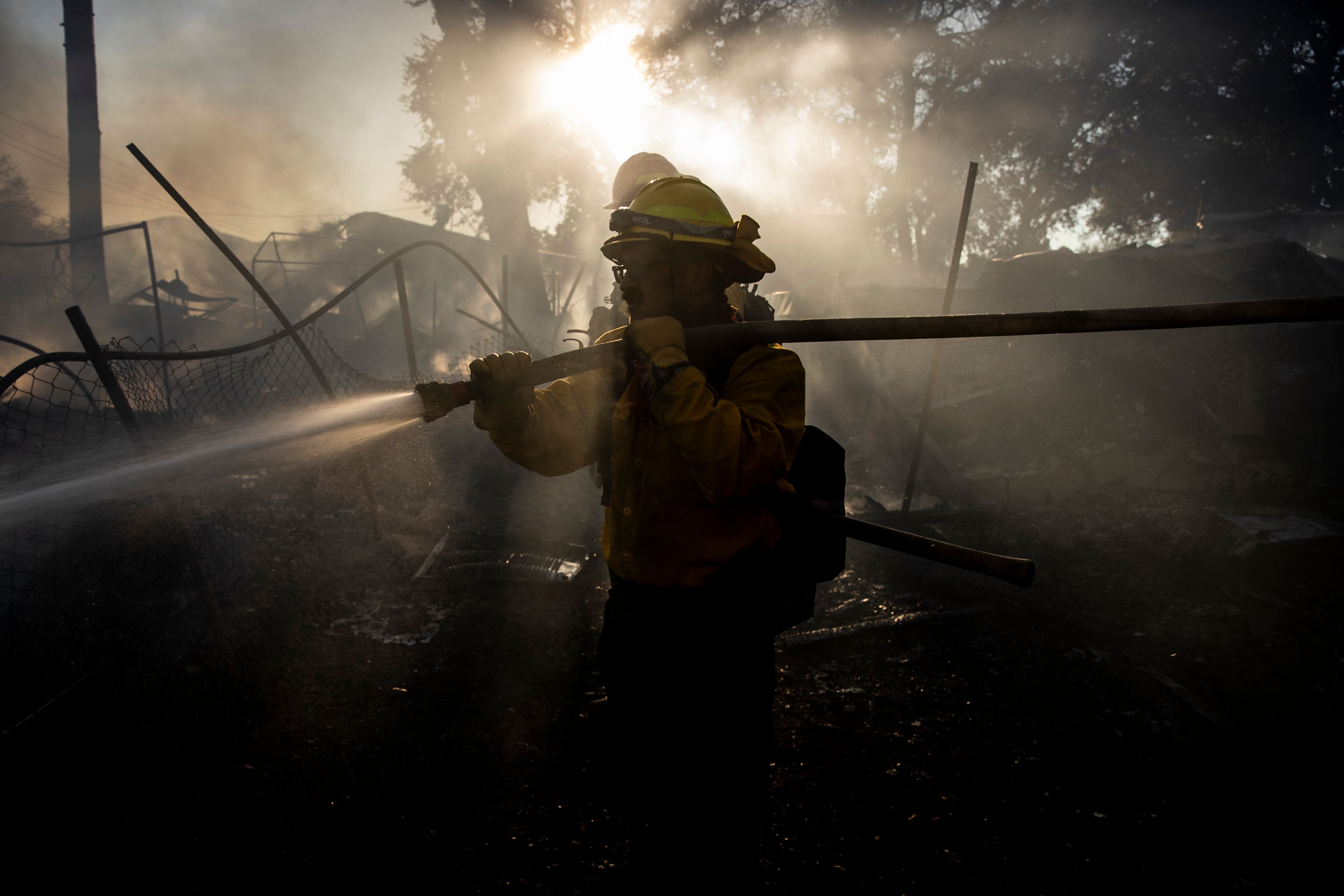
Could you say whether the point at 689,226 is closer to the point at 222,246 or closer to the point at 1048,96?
the point at 222,246

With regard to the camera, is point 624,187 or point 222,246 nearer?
point 222,246

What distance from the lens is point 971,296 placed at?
11.1m

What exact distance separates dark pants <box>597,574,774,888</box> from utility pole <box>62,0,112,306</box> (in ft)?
71.6

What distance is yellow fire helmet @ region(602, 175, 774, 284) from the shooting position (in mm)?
1827

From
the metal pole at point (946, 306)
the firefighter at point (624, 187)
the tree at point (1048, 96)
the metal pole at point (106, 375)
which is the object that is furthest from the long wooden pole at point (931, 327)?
the tree at point (1048, 96)

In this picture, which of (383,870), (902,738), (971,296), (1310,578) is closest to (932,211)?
(971,296)

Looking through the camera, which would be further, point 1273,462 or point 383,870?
point 1273,462

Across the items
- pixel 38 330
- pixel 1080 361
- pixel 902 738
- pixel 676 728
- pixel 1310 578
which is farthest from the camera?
pixel 38 330

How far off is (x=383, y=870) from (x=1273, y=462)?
378 inches

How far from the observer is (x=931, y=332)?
1.83 meters

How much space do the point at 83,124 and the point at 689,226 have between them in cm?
2390

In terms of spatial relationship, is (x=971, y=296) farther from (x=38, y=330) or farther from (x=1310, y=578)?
(x=38, y=330)

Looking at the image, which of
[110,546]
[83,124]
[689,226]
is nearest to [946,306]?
[689,226]

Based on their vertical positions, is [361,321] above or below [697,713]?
above
